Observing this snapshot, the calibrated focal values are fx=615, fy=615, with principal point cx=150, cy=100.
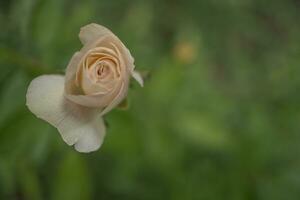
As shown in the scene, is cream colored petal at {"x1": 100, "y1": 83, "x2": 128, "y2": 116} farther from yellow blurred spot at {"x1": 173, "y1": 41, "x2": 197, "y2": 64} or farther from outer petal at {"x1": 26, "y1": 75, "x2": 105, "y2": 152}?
yellow blurred spot at {"x1": 173, "y1": 41, "x2": 197, "y2": 64}

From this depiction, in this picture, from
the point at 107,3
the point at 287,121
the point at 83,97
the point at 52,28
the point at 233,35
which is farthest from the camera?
the point at 233,35

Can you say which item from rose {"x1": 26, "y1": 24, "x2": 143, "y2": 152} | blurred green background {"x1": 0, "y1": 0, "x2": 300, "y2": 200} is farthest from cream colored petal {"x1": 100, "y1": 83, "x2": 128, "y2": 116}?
blurred green background {"x1": 0, "y1": 0, "x2": 300, "y2": 200}

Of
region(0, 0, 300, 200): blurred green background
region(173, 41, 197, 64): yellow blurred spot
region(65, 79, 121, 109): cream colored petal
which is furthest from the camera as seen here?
region(173, 41, 197, 64): yellow blurred spot

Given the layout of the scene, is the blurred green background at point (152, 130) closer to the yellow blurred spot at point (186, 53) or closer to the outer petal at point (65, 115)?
the yellow blurred spot at point (186, 53)

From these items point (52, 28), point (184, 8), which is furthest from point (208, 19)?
point (52, 28)

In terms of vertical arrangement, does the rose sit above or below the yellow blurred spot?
above

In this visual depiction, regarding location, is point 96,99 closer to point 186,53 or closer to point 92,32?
point 92,32

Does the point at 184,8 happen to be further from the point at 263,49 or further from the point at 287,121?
the point at 287,121
